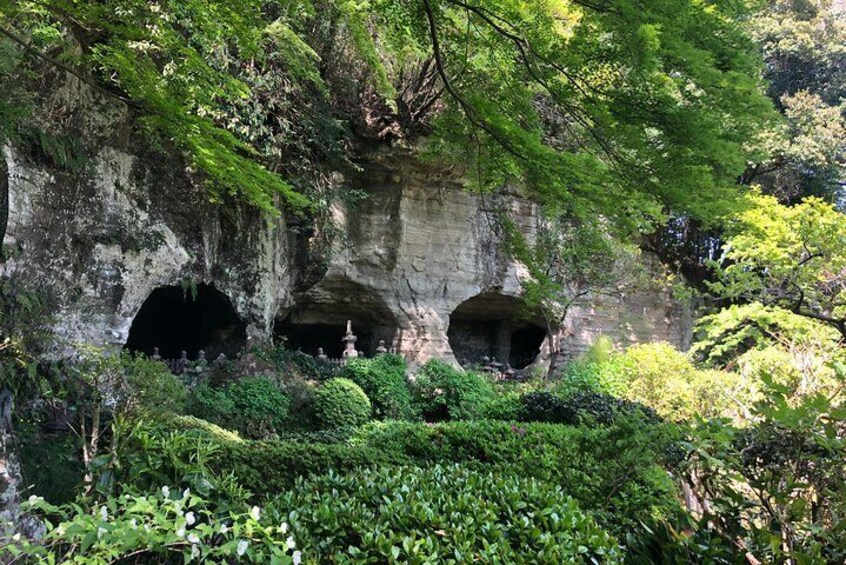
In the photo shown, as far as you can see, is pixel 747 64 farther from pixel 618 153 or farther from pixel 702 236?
pixel 702 236

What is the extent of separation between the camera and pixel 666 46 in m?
Answer: 2.58

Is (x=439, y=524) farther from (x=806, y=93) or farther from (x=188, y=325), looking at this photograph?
(x=806, y=93)

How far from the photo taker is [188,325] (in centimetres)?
1192

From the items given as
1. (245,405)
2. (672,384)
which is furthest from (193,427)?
(672,384)

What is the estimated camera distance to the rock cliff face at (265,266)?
23.8 ft

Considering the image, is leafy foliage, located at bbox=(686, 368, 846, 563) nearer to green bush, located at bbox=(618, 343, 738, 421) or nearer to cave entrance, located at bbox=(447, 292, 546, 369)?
green bush, located at bbox=(618, 343, 738, 421)

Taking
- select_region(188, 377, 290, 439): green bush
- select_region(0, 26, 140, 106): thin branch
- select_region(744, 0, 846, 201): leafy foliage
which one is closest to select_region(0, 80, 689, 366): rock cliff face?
select_region(188, 377, 290, 439): green bush

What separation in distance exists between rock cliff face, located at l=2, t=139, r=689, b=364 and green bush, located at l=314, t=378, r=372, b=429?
5.67 ft

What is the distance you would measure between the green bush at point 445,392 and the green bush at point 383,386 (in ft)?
1.03

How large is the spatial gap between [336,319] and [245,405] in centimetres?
509

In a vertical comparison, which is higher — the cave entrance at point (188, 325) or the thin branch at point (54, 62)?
the thin branch at point (54, 62)

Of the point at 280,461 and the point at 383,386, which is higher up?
the point at 280,461

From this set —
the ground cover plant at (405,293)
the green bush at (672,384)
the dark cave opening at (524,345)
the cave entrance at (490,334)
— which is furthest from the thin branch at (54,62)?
the dark cave opening at (524,345)

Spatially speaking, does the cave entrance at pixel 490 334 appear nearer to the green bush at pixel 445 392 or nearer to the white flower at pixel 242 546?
the green bush at pixel 445 392
